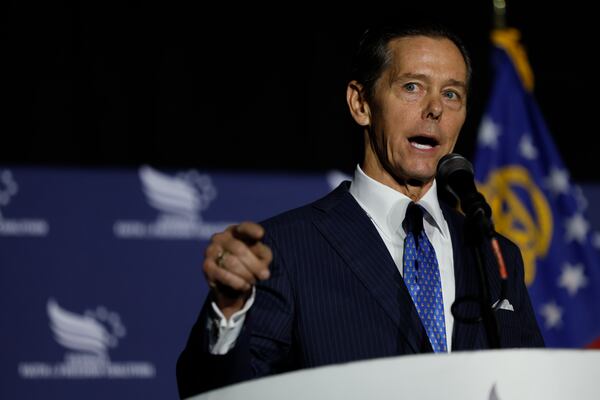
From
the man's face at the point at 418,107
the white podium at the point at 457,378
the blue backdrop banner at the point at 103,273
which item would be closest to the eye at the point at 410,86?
the man's face at the point at 418,107

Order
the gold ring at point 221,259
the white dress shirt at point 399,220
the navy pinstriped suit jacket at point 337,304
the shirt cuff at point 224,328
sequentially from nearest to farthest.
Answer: the gold ring at point 221,259 < the shirt cuff at point 224,328 < the navy pinstriped suit jacket at point 337,304 < the white dress shirt at point 399,220

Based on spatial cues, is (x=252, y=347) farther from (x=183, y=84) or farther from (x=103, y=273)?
(x=183, y=84)

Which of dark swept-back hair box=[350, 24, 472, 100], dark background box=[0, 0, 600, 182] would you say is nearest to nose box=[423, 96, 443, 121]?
dark swept-back hair box=[350, 24, 472, 100]

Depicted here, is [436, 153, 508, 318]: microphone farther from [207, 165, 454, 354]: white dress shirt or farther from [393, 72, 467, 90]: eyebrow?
[393, 72, 467, 90]: eyebrow

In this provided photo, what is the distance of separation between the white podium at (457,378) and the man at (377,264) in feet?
0.69

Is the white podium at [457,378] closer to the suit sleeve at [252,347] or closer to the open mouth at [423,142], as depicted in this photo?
the suit sleeve at [252,347]

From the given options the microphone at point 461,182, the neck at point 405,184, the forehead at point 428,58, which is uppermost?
the forehead at point 428,58

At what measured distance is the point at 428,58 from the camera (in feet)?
6.99

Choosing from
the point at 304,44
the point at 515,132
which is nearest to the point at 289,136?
the point at 304,44

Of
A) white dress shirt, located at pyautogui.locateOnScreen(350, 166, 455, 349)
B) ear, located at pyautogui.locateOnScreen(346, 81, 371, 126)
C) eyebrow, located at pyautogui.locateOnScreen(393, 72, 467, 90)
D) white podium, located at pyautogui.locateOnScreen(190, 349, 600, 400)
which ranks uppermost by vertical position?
eyebrow, located at pyautogui.locateOnScreen(393, 72, 467, 90)

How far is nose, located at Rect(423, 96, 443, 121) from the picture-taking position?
2.06 metres

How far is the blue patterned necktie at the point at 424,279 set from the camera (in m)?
1.85

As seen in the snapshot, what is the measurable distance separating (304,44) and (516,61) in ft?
2.88

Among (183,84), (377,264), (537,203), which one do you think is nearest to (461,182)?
(377,264)
